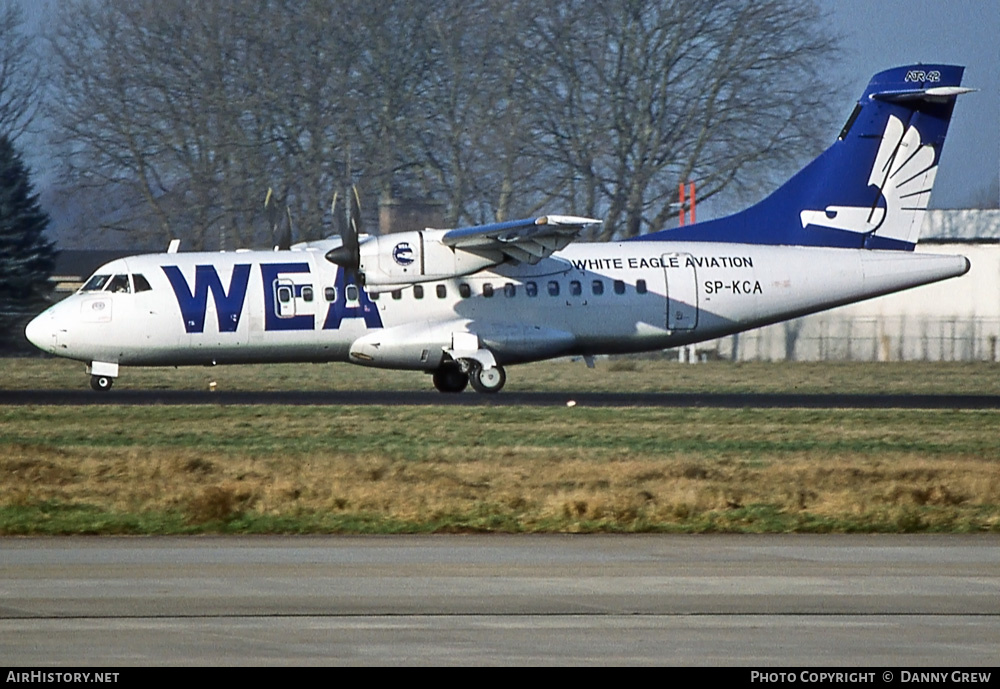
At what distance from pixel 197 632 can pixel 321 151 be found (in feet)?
162

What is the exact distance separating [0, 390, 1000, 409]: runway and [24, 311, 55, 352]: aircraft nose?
101 centimetres

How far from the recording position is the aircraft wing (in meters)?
25.0

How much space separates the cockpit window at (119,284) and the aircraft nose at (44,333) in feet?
3.90

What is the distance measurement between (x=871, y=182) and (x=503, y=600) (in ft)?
Answer: 67.9

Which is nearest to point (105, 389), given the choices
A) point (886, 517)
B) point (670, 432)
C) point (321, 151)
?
point (670, 432)

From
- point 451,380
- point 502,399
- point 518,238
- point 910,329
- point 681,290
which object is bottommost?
point 502,399

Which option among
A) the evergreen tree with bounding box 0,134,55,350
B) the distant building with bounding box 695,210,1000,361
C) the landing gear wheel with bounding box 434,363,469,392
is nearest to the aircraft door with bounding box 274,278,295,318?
the landing gear wheel with bounding box 434,363,469,392

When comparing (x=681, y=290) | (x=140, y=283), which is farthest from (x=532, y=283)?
(x=140, y=283)

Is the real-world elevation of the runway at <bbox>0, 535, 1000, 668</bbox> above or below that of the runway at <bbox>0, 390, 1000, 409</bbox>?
below

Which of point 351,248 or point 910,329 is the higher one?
point 351,248

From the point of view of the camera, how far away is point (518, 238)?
25.4m

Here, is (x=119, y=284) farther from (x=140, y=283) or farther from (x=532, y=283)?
(x=532, y=283)

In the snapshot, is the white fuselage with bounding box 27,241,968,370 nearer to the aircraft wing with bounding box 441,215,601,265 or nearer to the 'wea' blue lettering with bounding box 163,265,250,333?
the 'wea' blue lettering with bounding box 163,265,250,333

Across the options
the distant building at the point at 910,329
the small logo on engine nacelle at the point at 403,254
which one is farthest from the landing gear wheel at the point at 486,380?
the distant building at the point at 910,329
